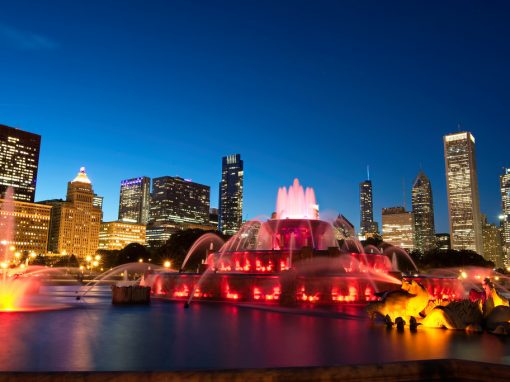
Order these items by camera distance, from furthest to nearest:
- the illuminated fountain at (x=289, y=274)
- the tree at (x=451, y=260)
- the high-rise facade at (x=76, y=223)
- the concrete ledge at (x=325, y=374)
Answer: the high-rise facade at (x=76, y=223), the tree at (x=451, y=260), the illuminated fountain at (x=289, y=274), the concrete ledge at (x=325, y=374)

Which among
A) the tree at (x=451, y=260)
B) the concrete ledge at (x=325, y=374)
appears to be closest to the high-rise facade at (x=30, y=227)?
the tree at (x=451, y=260)

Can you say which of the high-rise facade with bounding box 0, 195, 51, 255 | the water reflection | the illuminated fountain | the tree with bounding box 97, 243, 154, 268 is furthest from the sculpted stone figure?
the high-rise facade with bounding box 0, 195, 51, 255

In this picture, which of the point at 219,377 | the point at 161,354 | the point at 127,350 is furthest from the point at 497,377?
the point at 127,350

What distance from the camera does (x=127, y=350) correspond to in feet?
35.7

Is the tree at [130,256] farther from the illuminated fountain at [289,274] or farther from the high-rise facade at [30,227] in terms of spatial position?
the illuminated fountain at [289,274]

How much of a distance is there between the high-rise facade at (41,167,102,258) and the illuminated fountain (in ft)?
544

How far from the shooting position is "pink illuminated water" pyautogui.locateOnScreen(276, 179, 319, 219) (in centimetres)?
4397

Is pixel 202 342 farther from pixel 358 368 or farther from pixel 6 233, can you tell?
pixel 6 233

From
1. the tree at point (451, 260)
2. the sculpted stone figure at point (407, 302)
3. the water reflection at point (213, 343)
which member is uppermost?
the tree at point (451, 260)

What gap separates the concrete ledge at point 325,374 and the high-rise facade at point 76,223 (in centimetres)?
19293

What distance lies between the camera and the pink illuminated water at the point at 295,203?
1731 inches

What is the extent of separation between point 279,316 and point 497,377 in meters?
11.7

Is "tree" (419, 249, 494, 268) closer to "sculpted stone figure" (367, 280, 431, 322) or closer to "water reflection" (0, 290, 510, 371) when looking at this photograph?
"sculpted stone figure" (367, 280, 431, 322)

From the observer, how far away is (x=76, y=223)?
192 metres
